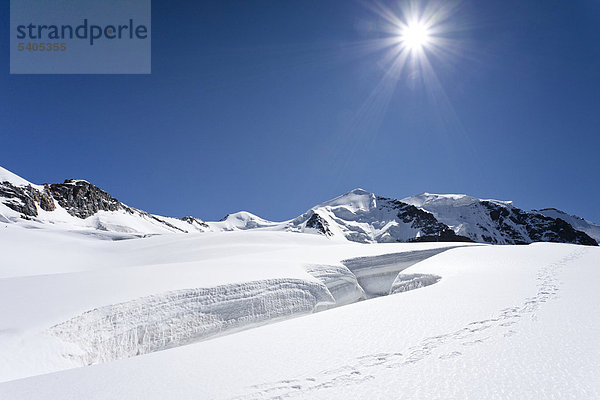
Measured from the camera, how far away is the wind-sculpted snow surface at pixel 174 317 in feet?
23.6

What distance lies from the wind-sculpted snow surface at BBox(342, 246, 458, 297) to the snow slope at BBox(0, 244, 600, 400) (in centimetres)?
1156

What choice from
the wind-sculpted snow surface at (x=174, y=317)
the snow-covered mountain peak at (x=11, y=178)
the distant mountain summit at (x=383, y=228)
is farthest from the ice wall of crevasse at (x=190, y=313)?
the distant mountain summit at (x=383, y=228)

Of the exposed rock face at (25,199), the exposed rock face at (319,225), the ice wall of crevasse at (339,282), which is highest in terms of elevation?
the exposed rock face at (25,199)

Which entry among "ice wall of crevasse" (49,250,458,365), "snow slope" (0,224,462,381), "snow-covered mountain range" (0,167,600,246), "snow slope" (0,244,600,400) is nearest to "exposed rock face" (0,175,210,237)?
"snow-covered mountain range" (0,167,600,246)

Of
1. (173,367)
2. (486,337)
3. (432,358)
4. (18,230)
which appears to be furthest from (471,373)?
(18,230)

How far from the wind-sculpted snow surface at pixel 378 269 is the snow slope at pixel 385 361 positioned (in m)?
11.6

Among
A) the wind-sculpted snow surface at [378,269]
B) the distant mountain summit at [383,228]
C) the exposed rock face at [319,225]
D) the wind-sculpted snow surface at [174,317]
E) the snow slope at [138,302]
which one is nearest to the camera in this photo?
the snow slope at [138,302]

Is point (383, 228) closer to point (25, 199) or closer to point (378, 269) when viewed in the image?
point (25, 199)

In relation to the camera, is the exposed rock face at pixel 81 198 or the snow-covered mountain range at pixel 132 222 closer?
the snow-covered mountain range at pixel 132 222

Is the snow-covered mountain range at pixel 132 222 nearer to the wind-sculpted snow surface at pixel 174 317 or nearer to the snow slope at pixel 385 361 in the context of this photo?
the wind-sculpted snow surface at pixel 174 317

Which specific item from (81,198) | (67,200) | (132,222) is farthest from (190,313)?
(81,198)

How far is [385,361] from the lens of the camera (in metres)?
3.94

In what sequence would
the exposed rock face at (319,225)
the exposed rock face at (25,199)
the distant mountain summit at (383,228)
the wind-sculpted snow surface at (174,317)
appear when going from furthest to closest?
the distant mountain summit at (383,228), the exposed rock face at (319,225), the exposed rock face at (25,199), the wind-sculpted snow surface at (174,317)

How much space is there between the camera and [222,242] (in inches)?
981
